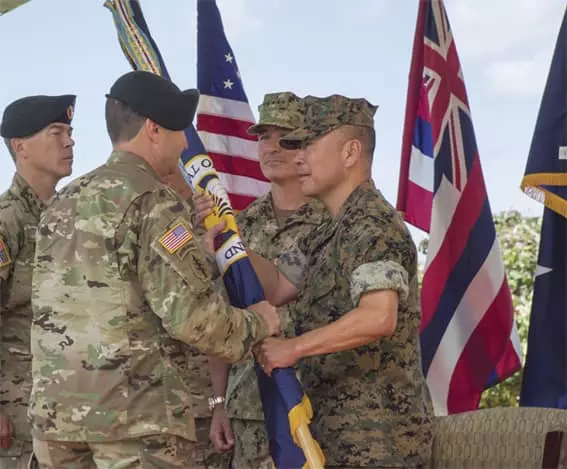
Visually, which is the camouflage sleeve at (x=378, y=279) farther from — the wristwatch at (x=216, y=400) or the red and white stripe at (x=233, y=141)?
the red and white stripe at (x=233, y=141)

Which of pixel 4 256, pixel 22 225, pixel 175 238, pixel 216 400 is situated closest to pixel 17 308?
pixel 4 256

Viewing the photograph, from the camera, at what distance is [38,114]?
4.69 metres

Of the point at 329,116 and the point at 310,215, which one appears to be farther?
the point at 310,215

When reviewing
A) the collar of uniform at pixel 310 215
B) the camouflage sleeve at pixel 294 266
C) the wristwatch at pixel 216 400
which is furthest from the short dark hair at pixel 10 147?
the camouflage sleeve at pixel 294 266

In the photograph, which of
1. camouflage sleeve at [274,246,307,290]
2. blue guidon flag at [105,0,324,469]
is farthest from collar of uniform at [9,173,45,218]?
camouflage sleeve at [274,246,307,290]

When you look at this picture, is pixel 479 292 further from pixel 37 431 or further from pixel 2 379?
pixel 37 431

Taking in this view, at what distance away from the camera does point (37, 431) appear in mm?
3379

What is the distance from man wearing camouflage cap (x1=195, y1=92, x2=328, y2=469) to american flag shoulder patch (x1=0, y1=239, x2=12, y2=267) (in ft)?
3.06

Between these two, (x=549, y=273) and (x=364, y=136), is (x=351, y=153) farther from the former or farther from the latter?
(x=549, y=273)

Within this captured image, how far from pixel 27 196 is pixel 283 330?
51.4 inches

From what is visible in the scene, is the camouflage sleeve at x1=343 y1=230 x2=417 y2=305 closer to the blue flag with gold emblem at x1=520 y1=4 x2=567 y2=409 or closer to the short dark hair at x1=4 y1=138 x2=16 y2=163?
the blue flag with gold emblem at x1=520 y1=4 x2=567 y2=409

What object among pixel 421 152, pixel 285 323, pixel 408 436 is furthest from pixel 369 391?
pixel 421 152

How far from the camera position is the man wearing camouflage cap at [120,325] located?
3.27m

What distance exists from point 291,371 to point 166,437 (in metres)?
0.47
